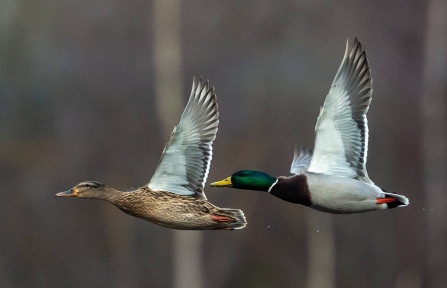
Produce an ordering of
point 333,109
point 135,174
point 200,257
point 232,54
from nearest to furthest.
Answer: point 333,109 → point 135,174 → point 200,257 → point 232,54

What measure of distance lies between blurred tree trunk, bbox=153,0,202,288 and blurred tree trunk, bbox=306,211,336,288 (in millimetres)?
2116

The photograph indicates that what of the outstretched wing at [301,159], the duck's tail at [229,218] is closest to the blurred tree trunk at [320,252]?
the outstretched wing at [301,159]

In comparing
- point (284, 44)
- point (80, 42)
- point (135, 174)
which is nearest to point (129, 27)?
point (80, 42)

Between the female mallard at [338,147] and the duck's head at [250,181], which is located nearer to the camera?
the female mallard at [338,147]

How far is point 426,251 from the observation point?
2538 centimetres

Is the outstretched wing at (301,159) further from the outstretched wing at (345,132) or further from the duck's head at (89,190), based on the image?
Answer: the duck's head at (89,190)

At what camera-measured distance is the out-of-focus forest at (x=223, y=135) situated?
23141 mm

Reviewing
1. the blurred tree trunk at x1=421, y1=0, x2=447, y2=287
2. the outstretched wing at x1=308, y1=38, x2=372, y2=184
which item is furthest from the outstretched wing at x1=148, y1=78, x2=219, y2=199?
the blurred tree trunk at x1=421, y1=0, x2=447, y2=287

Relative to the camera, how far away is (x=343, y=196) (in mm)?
11469

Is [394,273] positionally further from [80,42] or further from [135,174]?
[80,42]

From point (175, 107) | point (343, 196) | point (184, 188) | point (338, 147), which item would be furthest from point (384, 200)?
point (175, 107)

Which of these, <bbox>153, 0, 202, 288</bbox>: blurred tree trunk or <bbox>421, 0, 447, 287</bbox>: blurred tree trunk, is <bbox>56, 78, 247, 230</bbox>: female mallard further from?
<bbox>421, 0, 447, 287</bbox>: blurred tree trunk

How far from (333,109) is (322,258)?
43.0 feet

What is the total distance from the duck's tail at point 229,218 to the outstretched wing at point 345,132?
797mm
